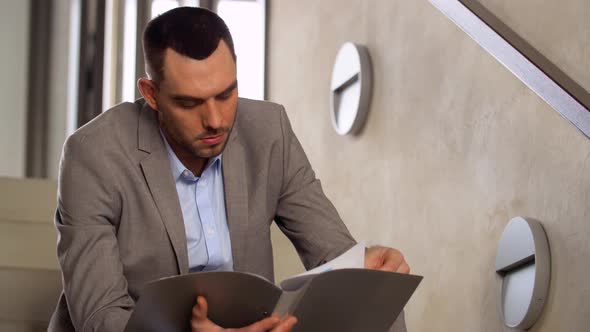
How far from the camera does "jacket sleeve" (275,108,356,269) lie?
2.21 m

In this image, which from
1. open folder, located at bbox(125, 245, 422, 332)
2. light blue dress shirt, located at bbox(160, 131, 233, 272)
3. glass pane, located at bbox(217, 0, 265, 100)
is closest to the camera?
open folder, located at bbox(125, 245, 422, 332)

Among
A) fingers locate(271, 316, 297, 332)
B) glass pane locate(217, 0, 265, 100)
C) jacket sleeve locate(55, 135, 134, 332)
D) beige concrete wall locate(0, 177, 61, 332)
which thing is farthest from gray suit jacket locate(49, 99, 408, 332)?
glass pane locate(217, 0, 265, 100)

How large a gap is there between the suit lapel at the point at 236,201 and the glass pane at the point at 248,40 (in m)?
4.02

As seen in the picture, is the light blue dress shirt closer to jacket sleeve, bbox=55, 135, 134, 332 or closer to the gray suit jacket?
the gray suit jacket

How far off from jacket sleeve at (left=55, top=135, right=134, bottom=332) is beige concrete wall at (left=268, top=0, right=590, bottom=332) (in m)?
1.03

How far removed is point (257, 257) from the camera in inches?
86.9

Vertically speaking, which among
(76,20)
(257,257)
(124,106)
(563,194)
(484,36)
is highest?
(76,20)

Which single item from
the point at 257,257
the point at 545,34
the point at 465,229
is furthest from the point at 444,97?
the point at 257,257

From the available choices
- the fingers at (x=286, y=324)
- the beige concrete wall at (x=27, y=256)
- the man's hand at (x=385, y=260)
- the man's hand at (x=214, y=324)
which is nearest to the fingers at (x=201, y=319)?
the man's hand at (x=214, y=324)

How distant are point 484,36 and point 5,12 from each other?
4176 millimetres

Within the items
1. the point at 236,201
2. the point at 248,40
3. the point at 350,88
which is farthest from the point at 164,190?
the point at 248,40

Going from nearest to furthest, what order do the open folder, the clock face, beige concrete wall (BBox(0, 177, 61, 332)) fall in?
the open folder → beige concrete wall (BBox(0, 177, 61, 332)) → the clock face

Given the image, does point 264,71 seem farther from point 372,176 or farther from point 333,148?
point 372,176

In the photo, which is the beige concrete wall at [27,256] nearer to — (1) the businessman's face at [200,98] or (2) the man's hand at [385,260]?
(1) the businessman's face at [200,98]
